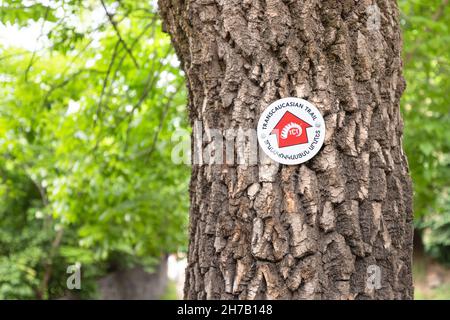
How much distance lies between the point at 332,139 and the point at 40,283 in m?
8.63

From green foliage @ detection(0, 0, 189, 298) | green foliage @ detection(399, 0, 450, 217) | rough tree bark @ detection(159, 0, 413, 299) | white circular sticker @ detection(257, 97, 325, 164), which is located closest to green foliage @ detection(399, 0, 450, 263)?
green foliage @ detection(399, 0, 450, 217)

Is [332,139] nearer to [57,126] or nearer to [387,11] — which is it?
[387,11]

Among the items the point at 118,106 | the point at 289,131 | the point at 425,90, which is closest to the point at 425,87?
the point at 425,90

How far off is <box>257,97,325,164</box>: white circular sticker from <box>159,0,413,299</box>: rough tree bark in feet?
0.10

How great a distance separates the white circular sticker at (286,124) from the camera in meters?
1.77

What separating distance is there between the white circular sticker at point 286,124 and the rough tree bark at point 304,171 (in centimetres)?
3

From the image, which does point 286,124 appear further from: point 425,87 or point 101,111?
point 425,87

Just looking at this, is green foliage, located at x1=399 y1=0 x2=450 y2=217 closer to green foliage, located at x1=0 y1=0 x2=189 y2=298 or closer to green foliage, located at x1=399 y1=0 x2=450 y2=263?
green foliage, located at x1=399 y1=0 x2=450 y2=263

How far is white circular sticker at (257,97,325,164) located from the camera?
69.8 inches

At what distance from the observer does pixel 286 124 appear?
70.5 inches

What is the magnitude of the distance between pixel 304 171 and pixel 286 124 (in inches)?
6.6

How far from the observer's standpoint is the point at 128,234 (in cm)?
729
